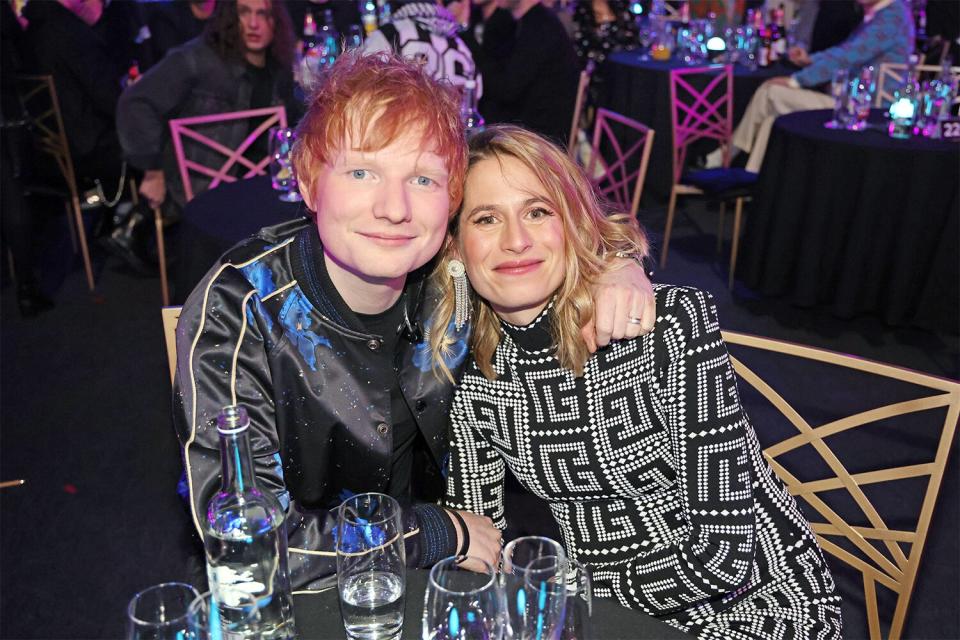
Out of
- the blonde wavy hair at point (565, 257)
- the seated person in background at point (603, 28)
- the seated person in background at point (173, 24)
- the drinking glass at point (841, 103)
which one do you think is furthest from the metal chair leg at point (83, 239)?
the seated person in background at point (603, 28)

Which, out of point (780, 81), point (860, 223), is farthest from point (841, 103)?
point (780, 81)

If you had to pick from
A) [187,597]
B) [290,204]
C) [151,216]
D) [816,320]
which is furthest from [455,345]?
[151,216]

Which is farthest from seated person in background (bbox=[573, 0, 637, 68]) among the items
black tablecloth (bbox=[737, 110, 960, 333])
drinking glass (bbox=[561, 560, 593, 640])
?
drinking glass (bbox=[561, 560, 593, 640])

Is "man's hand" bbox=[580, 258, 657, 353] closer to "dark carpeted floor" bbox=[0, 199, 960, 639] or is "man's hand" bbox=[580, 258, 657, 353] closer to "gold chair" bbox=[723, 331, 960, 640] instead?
"gold chair" bbox=[723, 331, 960, 640]

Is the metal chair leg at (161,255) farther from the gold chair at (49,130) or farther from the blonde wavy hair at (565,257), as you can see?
the blonde wavy hair at (565,257)

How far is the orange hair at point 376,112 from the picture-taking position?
1338 millimetres

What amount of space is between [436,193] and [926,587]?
78.7 inches

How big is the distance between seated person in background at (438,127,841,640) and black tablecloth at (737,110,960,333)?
2.60 metres

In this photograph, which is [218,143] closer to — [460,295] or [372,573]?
[460,295]

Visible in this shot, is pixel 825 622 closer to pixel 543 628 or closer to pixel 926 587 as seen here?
pixel 543 628

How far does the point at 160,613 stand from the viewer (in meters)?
0.93

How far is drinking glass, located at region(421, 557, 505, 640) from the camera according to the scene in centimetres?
92

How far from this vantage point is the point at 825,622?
1503 mm

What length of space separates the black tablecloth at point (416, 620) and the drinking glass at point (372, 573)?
37 millimetres
